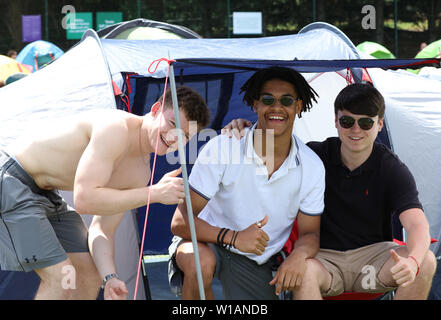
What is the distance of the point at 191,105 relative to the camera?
7.80 feet

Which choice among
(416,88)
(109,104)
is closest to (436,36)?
(416,88)

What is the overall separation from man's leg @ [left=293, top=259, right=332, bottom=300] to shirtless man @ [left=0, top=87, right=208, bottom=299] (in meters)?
0.55

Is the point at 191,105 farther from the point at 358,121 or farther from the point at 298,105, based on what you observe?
the point at 358,121

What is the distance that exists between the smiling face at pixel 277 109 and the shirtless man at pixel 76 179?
0.81ft

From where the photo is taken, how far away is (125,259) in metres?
3.03

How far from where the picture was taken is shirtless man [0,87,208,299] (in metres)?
2.21

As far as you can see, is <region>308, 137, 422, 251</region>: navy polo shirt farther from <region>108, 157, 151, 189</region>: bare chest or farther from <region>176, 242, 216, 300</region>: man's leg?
<region>108, 157, 151, 189</region>: bare chest

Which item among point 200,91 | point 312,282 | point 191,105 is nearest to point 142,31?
point 200,91

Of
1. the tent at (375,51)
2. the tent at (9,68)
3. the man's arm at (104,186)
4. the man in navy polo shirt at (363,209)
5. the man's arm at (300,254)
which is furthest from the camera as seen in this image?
the tent at (375,51)

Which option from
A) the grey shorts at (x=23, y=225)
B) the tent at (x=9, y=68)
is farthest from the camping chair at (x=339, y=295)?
the tent at (x=9, y=68)

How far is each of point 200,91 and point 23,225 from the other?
1631 millimetres

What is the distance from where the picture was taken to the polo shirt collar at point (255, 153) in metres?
2.52

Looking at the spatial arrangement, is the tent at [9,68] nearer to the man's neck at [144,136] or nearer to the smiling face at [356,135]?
the man's neck at [144,136]

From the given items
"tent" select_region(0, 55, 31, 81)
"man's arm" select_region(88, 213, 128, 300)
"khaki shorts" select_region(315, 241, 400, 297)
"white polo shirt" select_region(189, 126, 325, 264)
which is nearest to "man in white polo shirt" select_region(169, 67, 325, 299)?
"white polo shirt" select_region(189, 126, 325, 264)
